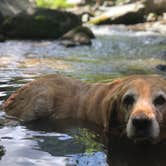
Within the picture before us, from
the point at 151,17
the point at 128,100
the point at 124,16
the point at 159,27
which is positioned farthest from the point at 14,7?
the point at 128,100

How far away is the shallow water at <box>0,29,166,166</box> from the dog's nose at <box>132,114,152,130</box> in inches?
15.2

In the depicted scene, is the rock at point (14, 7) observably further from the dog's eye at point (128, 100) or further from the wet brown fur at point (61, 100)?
the dog's eye at point (128, 100)

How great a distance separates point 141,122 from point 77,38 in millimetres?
14188

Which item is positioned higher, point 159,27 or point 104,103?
point 104,103

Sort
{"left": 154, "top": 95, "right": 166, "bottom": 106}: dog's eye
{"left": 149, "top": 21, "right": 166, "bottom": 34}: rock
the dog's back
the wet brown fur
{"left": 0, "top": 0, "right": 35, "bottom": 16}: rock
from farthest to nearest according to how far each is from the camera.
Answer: {"left": 149, "top": 21, "right": 166, "bottom": 34}: rock, {"left": 0, "top": 0, "right": 35, "bottom": 16}: rock, the dog's back, the wet brown fur, {"left": 154, "top": 95, "right": 166, "bottom": 106}: dog's eye

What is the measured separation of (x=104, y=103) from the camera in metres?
6.51

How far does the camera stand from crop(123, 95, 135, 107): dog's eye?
19.1 ft

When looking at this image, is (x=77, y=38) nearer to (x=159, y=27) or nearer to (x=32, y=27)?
(x=32, y=27)

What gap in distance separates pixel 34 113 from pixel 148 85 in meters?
1.98

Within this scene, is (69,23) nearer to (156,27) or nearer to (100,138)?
(156,27)

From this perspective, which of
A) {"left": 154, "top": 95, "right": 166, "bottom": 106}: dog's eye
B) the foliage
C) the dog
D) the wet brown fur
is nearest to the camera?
the dog

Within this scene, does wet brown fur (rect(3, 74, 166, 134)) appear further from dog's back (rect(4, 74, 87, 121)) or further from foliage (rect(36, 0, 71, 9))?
foliage (rect(36, 0, 71, 9))

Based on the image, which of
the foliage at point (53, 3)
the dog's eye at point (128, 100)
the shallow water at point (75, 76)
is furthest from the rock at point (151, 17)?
the dog's eye at point (128, 100)

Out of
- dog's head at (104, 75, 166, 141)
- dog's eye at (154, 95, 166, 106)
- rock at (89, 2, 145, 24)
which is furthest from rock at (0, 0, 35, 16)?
dog's eye at (154, 95, 166, 106)
